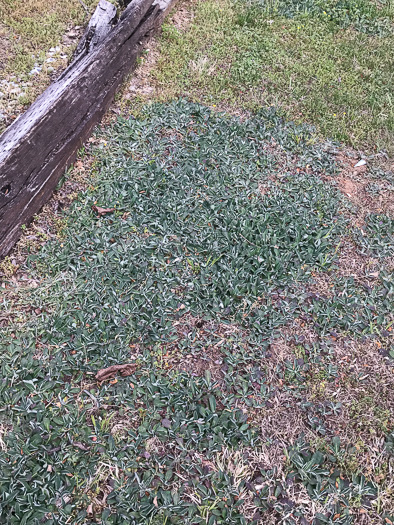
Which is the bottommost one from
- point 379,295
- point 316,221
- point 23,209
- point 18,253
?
point 379,295

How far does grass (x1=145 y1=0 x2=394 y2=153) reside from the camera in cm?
513

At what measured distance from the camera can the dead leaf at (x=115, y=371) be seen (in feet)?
9.28

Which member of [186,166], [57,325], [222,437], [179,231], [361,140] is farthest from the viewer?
[361,140]

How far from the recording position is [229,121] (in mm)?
4867

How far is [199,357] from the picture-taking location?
9.88 feet

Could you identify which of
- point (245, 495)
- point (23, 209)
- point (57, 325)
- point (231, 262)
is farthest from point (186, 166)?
point (245, 495)

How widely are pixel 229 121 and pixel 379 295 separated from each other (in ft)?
8.80

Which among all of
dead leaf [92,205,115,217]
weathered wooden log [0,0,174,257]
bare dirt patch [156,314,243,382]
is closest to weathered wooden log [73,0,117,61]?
weathered wooden log [0,0,174,257]

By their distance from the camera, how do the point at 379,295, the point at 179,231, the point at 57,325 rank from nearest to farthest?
1. the point at 57,325
2. the point at 379,295
3. the point at 179,231

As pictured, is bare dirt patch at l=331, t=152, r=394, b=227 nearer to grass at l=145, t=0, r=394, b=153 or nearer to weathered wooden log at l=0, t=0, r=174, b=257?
grass at l=145, t=0, r=394, b=153

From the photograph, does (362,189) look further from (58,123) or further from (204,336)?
(58,123)

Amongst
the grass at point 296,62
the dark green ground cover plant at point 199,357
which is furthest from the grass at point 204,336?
the grass at point 296,62

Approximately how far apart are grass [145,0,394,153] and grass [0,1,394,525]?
572 millimetres

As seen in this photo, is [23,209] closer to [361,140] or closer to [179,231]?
[179,231]
